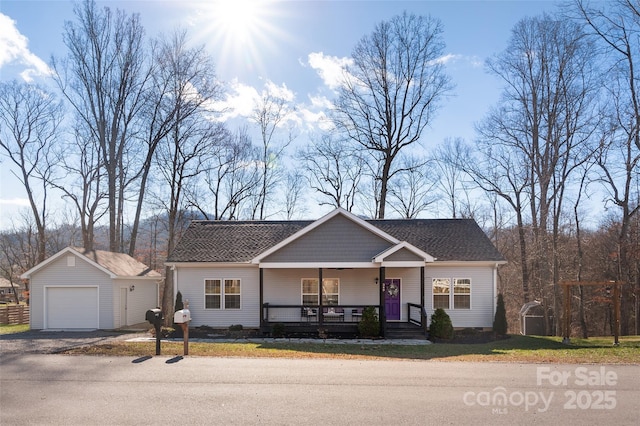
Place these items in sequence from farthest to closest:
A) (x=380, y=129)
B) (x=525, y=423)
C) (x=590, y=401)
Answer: (x=380, y=129)
(x=590, y=401)
(x=525, y=423)

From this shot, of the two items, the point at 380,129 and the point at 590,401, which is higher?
the point at 380,129

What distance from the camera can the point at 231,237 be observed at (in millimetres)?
23453

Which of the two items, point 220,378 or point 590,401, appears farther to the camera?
point 220,378

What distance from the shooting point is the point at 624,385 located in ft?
31.2

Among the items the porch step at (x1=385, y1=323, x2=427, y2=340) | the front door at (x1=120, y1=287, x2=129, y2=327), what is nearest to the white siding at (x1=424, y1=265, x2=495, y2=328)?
the porch step at (x1=385, y1=323, x2=427, y2=340)

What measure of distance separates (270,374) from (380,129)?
2443 centimetres

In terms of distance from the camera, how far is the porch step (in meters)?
19.1

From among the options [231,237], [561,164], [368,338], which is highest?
[561,164]

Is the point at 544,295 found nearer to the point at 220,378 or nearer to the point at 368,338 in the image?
the point at 368,338

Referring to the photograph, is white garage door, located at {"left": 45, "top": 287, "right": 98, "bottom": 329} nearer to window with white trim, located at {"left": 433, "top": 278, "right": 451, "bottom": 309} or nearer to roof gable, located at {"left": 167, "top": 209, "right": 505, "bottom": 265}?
roof gable, located at {"left": 167, "top": 209, "right": 505, "bottom": 265}

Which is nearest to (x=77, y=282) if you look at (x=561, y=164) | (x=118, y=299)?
(x=118, y=299)

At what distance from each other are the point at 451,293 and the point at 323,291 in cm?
554

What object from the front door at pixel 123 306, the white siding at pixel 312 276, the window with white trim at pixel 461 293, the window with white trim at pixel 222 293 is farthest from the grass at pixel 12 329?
the window with white trim at pixel 461 293

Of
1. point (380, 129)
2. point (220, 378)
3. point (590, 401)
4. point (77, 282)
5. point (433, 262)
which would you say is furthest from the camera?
point (380, 129)
